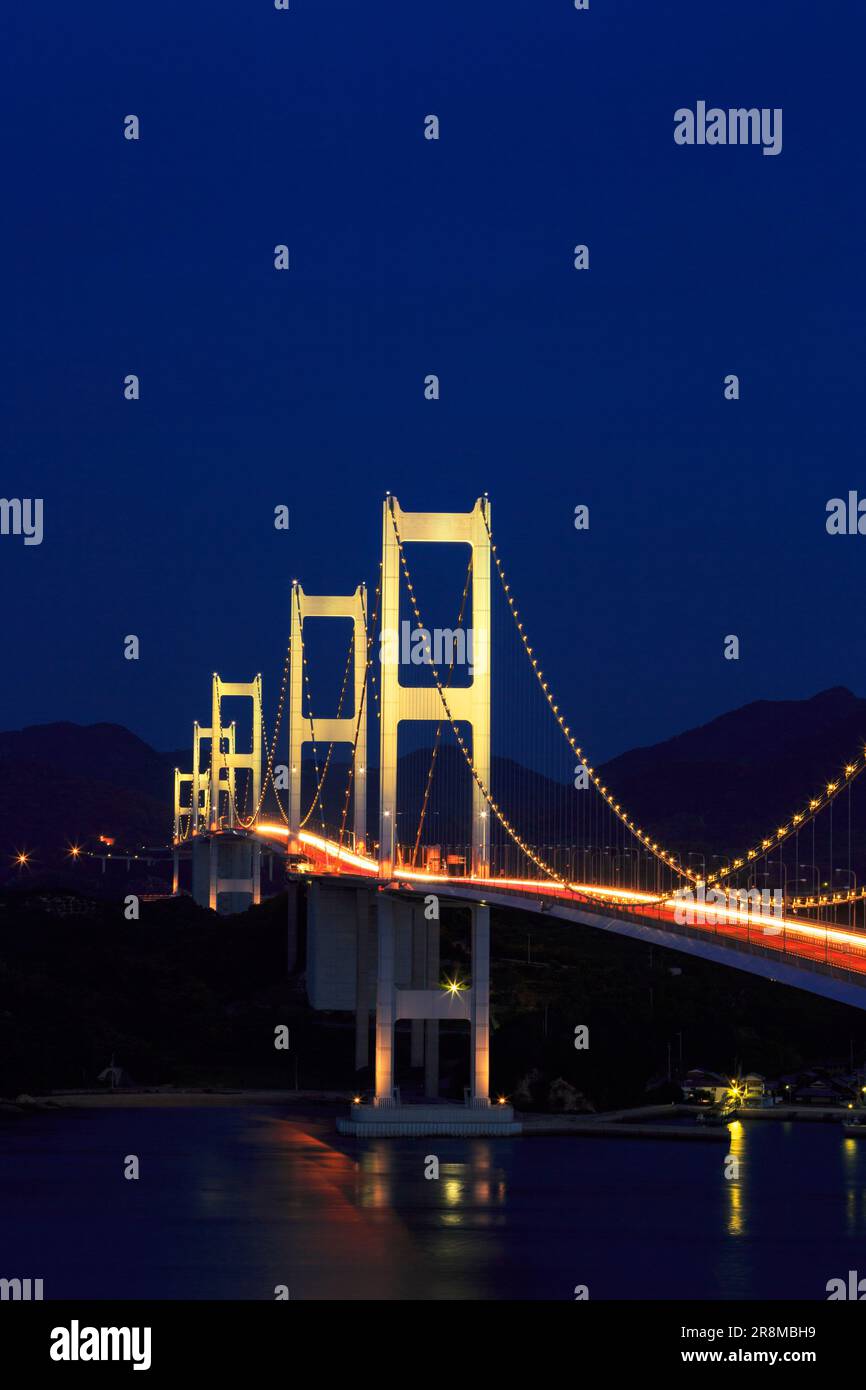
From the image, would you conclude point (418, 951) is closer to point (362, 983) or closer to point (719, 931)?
point (362, 983)

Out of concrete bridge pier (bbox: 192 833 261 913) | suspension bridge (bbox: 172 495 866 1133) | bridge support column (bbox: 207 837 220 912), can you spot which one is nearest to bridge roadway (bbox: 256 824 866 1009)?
suspension bridge (bbox: 172 495 866 1133)

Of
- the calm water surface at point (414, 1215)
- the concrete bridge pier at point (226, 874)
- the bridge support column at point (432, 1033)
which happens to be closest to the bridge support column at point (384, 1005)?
the calm water surface at point (414, 1215)

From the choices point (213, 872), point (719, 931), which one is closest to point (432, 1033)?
point (719, 931)

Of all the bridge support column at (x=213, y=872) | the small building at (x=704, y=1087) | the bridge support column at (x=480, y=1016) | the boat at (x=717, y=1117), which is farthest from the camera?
the bridge support column at (x=213, y=872)

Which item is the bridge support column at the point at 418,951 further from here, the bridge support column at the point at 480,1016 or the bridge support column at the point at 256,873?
the bridge support column at the point at 256,873

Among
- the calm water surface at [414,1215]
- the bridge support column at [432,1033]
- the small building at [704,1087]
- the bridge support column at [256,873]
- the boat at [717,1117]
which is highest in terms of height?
the bridge support column at [256,873]

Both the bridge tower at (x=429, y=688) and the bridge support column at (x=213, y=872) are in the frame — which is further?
the bridge support column at (x=213, y=872)
